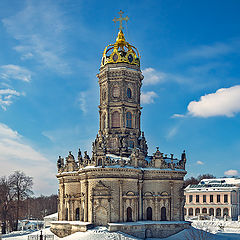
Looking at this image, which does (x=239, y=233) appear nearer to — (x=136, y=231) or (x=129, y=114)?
(x=136, y=231)

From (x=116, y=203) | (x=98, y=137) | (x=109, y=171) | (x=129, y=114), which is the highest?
(x=129, y=114)

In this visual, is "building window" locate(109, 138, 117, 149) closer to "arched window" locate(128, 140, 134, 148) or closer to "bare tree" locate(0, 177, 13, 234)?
"arched window" locate(128, 140, 134, 148)

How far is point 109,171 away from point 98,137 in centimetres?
561

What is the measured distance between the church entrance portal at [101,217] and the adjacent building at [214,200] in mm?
31888

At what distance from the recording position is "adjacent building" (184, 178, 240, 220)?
220 ft

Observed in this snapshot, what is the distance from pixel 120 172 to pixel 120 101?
9135 mm

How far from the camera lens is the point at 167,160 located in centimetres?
4453

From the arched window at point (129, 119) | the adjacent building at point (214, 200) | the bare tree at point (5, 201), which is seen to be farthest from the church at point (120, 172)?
the adjacent building at point (214, 200)

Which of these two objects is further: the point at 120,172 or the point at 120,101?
the point at 120,101

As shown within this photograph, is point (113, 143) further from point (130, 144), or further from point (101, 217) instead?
point (101, 217)

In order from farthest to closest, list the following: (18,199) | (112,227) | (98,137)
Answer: (18,199) → (98,137) → (112,227)

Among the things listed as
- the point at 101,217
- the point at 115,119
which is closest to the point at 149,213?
the point at 101,217

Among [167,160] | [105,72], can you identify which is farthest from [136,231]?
[105,72]

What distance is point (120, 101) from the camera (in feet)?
148
